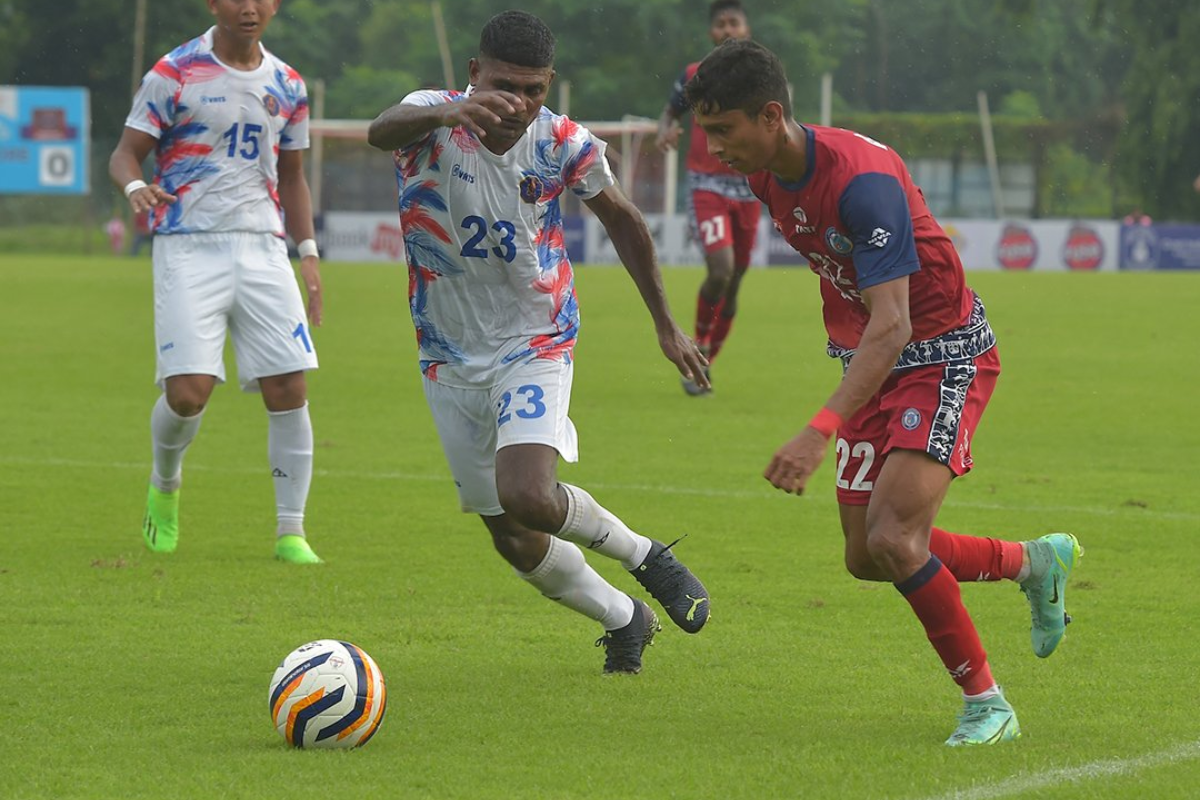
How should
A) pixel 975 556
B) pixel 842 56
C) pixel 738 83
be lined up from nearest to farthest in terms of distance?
1. pixel 738 83
2. pixel 975 556
3. pixel 842 56

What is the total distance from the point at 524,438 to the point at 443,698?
0.79 metres

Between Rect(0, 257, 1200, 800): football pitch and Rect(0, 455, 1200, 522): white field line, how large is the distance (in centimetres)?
3

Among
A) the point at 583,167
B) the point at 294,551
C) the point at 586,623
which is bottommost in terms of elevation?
the point at 294,551

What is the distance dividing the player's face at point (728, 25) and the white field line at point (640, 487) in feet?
14.1

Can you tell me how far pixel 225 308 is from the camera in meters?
7.82

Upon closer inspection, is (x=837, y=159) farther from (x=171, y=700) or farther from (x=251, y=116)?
(x=251, y=116)

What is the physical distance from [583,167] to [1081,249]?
116ft

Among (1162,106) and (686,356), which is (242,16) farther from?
(1162,106)

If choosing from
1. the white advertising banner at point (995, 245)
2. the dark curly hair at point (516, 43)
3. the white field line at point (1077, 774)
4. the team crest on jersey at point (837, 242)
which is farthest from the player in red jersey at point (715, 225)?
the white advertising banner at point (995, 245)

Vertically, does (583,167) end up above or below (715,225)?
above

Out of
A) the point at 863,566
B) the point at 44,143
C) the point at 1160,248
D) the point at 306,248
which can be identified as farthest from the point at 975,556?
the point at 44,143

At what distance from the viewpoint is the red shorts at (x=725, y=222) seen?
1390 centimetres

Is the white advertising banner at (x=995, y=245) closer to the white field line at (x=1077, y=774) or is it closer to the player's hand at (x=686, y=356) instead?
the player's hand at (x=686, y=356)

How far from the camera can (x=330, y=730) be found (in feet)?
16.0
